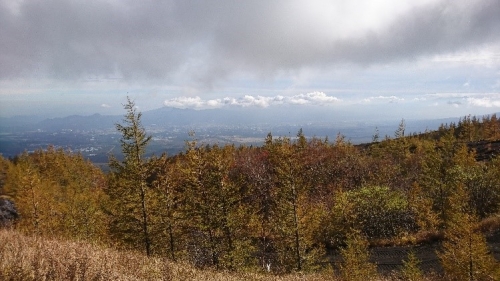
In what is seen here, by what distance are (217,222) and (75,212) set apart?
20499 millimetres

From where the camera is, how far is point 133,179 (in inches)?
992

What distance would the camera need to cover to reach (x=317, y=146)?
80.4 metres

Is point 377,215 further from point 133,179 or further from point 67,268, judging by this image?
point 67,268

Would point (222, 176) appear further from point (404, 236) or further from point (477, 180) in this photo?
point (477, 180)

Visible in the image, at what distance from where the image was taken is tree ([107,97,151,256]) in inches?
985

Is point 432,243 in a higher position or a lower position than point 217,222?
lower

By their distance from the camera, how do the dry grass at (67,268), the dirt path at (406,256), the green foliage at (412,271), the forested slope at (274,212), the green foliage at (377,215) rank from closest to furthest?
the dry grass at (67,268), the green foliage at (412,271), the forested slope at (274,212), the dirt path at (406,256), the green foliage at (377,215)

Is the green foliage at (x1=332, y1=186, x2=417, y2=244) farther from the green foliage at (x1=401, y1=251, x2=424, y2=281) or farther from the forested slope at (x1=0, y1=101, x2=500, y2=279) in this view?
the green foliage at (x1=401, y1=251, x2=424, y2=281)

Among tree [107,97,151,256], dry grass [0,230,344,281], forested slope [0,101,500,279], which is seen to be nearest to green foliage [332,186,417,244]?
forested slope [0,101,500,279]

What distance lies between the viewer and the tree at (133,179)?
25016 millimetres

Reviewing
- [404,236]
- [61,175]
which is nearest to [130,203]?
[404,236]

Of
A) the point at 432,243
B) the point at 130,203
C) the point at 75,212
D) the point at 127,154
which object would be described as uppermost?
the point at 127,154

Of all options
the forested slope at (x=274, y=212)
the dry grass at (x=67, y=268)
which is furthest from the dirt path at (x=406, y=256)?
the dry grass at (x=67, y=268)

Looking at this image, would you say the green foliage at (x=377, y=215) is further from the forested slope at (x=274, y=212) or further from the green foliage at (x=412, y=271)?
the green foliage at (x=412, y=271)
